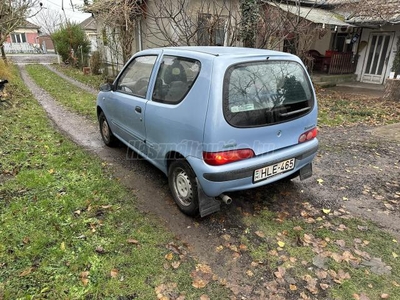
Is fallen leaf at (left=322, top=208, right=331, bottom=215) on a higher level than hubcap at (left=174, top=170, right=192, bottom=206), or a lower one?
lower

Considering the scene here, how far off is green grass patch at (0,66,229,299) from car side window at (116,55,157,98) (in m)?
1.34

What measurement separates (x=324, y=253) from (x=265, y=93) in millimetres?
1714

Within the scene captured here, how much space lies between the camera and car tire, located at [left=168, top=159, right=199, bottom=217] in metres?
3.10

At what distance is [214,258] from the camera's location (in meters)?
2.72

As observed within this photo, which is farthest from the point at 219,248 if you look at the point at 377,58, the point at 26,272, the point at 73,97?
the point at 377,58

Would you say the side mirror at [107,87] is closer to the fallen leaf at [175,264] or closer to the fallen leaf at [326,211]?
the fallen leaf at [175,264]

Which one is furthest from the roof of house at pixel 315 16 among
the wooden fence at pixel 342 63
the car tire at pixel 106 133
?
the car tire at pixel 106 133

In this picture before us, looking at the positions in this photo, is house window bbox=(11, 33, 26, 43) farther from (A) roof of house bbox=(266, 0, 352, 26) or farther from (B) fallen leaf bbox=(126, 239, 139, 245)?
(B) fallen leaf bbox=(126, 239, 139, 245)

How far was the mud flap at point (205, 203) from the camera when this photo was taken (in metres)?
3.00

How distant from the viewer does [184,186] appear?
10.8ft

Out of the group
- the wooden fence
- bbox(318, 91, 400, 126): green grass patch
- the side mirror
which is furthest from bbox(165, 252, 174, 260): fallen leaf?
the wooden fence

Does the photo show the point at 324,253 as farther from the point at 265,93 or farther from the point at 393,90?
the point at 393,90

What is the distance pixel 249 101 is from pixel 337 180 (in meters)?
2.30

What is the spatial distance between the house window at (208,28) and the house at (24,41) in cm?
5060
